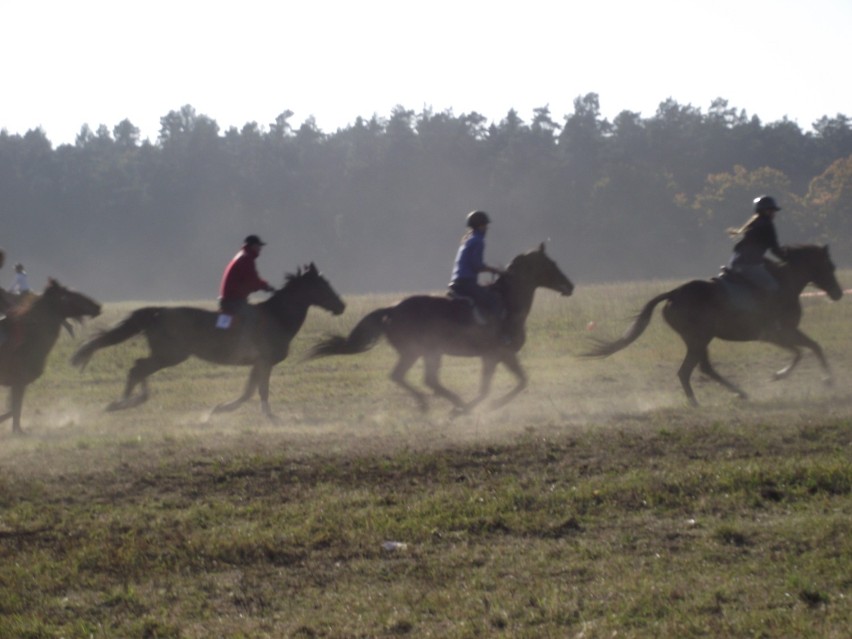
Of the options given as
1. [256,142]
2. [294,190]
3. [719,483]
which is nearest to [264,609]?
[719,483]

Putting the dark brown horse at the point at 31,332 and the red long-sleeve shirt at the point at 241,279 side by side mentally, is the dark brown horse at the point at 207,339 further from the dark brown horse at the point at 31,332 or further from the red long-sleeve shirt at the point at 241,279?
the dark brown horse at the point at 31,332

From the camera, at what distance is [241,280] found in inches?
592

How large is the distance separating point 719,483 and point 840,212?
69041 millimetres

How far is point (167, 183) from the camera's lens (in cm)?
10069

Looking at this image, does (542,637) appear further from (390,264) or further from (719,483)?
(390,264)

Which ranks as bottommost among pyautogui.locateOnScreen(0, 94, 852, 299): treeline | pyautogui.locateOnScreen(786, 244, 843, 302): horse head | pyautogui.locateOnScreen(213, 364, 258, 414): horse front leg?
pyautogui.locateOnScreen(213, 364, 258, 414): horse front leg

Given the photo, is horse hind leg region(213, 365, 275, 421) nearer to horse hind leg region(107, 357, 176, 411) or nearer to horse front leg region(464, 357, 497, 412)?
horse hind leg region(107, 357, 176, 411)

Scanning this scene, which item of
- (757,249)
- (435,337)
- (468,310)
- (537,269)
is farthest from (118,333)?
(757,249)

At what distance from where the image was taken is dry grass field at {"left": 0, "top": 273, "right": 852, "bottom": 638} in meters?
7.11

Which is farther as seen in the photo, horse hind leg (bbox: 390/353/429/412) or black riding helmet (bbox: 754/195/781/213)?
black riding helmet (bbox: 754/195/781/213)

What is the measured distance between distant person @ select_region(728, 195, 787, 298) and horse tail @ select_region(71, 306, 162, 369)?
7.63 metres

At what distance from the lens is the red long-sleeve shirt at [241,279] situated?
49.2 ft

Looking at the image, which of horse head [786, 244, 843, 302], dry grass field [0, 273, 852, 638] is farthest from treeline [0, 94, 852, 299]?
dry grass field [0, 273, 852, 638]

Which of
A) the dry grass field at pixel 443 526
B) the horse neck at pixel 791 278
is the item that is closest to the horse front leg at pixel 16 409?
the dry grass field at pixel 443 526
